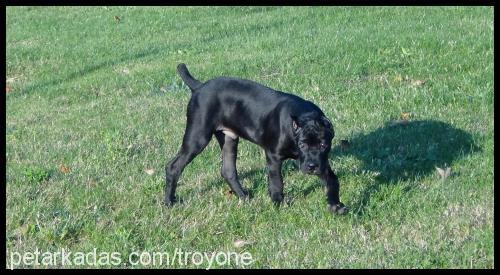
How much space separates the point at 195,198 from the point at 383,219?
1.76 metres

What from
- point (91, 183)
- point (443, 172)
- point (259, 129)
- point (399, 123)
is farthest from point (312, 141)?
point (399, 123)

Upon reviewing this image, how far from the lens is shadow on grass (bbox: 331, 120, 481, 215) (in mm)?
7457

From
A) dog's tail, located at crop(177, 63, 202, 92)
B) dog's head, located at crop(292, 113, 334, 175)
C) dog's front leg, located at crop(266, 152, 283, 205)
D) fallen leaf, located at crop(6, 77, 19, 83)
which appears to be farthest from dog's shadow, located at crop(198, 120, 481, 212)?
fallen leaf, located at crop(6, 77, 19, 83)

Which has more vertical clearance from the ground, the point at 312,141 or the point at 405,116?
the point at 312,141

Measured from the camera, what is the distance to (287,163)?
804 centimetres

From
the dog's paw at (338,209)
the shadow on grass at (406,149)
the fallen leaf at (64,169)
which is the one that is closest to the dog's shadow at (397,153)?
the shadow on grass at (406,149)

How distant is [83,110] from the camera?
11656 mm

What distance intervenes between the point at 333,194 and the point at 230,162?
4.24ft

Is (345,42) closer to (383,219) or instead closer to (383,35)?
(383,35)

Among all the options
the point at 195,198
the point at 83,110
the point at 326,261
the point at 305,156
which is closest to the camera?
the point at 326,261

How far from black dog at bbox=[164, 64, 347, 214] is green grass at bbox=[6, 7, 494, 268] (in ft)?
0.82

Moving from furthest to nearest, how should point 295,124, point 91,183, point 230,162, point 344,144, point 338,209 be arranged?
point 344,144 → point 91,183 → point 230,162 → point 338,209 → point 295,124

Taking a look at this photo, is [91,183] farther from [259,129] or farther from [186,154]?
[259,129]

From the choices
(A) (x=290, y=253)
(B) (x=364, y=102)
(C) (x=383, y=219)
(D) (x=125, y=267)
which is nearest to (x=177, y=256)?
(D) (x=125, y=267)
